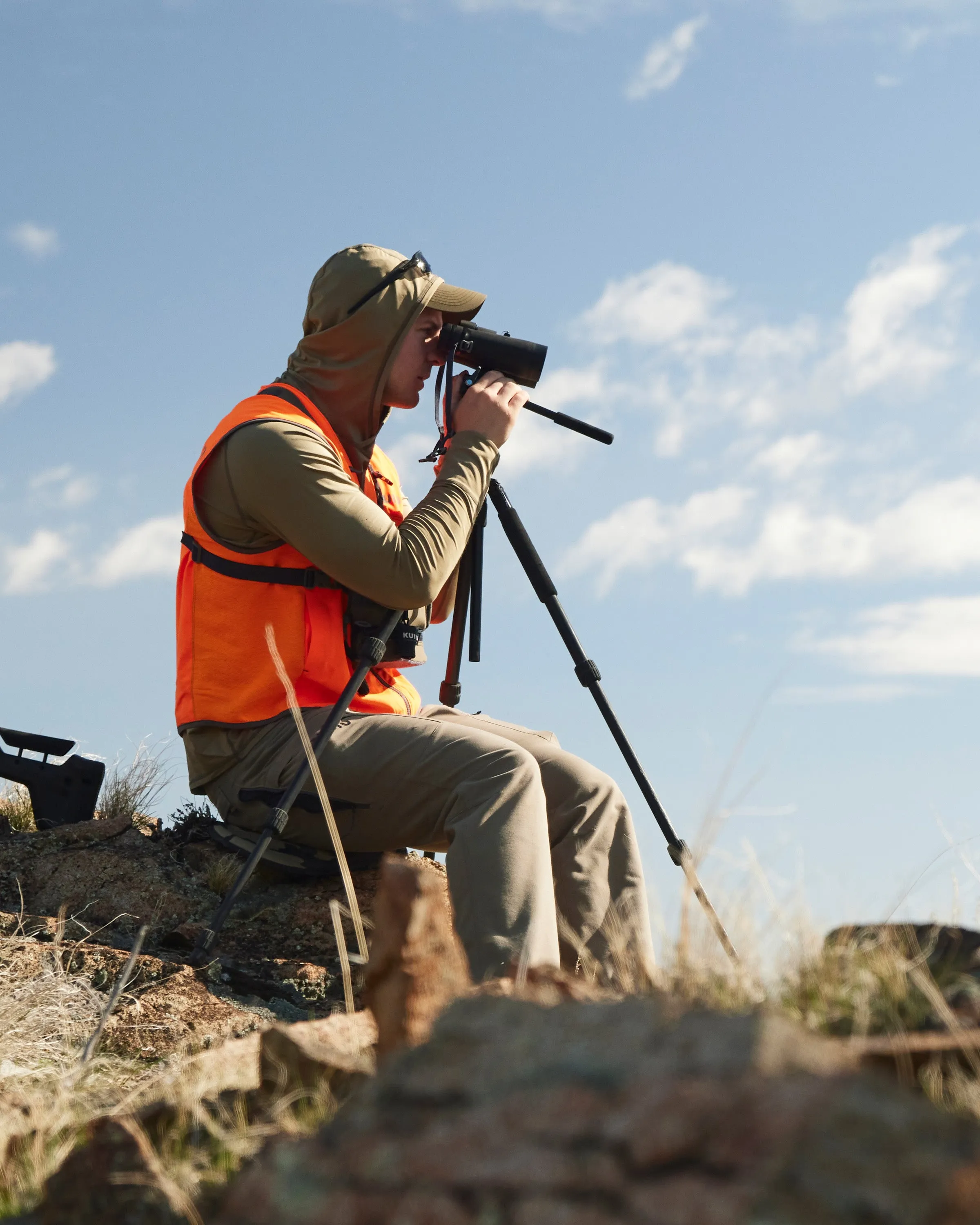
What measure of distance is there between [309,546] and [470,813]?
0.93 metres

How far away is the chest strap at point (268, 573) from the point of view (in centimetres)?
380

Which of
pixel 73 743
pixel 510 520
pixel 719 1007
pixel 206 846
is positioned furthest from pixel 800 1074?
pixel 73 743

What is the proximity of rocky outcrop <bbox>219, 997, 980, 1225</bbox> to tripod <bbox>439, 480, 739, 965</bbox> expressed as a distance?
117 inches

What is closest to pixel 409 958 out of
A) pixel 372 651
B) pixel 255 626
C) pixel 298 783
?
pixel 298 783

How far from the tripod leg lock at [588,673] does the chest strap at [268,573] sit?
99 centimetres

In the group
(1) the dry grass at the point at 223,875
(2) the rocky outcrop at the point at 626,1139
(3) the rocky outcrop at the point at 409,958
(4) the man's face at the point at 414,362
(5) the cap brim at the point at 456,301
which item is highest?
(5) the cap brim at the point at 456,301

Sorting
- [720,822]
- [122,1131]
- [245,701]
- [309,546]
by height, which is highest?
[309,546]

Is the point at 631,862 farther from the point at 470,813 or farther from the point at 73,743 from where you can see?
the point at 73,743

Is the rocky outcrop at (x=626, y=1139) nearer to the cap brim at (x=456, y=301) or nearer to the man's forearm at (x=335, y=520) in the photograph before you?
the man's forearm at (x=335, y=520)

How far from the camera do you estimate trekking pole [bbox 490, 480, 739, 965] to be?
4.20 metres

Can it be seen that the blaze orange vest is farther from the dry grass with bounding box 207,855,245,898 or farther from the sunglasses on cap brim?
the dry grass with bounding box 207,855,245,898

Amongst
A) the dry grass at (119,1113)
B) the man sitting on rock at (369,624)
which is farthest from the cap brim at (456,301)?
the dry grass at (119,1113)

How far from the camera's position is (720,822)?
90.8 inches

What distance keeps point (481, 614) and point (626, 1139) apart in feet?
11.3
